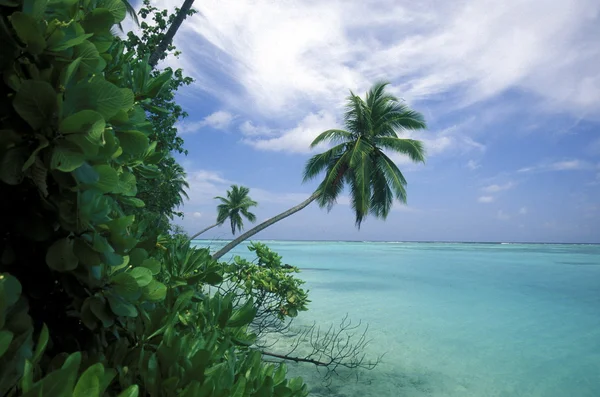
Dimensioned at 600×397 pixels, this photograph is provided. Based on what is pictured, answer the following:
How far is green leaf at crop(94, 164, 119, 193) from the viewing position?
68cm

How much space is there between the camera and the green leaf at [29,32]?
579 millimetres

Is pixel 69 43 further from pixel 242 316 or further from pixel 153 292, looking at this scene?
pixel 242 316

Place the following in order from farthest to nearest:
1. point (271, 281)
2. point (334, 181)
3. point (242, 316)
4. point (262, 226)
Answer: point (334, 181)
point (262, 226)
point (271, 281)
point (242, 316)

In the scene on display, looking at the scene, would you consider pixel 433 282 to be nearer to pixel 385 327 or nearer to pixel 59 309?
pixel 385 327

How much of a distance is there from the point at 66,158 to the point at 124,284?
1.00 feet

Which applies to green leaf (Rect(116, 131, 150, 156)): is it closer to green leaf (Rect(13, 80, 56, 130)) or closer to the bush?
the bush

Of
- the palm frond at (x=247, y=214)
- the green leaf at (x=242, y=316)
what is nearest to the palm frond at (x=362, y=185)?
the green leaf at (x=242, y=316)

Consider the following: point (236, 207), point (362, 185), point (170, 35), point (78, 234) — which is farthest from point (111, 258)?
point (236, 207)

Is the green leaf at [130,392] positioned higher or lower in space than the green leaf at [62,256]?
lower

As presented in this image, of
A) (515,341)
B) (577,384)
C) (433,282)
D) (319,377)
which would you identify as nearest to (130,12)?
(319,377)

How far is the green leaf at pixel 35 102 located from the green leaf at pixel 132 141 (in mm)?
214

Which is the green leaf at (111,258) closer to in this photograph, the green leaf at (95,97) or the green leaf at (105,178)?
the green leaf at (105,178)

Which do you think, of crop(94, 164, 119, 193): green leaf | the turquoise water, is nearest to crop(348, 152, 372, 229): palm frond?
the turquoise water

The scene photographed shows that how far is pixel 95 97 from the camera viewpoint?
0.64m
